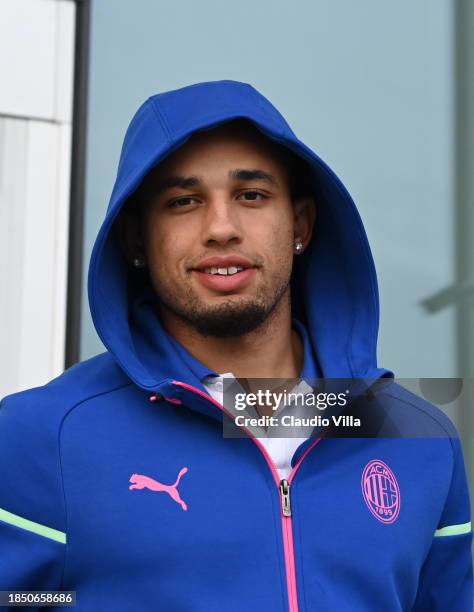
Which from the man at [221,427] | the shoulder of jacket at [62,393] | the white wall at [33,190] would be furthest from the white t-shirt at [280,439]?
the white wall at [33,190]

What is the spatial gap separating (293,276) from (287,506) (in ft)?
1.83

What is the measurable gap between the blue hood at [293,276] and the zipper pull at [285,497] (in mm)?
246

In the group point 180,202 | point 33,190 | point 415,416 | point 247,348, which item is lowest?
point 415,416

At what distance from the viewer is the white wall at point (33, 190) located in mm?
2818

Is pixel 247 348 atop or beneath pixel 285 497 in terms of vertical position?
atop

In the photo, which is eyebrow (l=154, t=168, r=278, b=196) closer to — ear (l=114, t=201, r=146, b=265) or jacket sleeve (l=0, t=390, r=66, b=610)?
ear (l=114, t=201, r=146, b=265)

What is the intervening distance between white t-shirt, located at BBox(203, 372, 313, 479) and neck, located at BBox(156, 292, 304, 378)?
0.03 metres

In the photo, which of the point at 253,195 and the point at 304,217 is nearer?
the point at 253,195

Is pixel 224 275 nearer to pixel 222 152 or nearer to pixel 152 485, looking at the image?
pixel 222 152

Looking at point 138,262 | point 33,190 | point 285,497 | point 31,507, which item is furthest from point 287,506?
point 33,190

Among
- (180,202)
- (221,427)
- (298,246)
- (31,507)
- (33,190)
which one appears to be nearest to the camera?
(31,507)

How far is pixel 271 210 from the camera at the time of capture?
186cm

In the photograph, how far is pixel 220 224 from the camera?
5.78 ft

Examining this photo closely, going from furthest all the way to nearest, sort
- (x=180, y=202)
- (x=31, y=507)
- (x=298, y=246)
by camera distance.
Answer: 1. (x=298, y=246)
2. (x=180, y=202)
3. (x=31, y=507)
